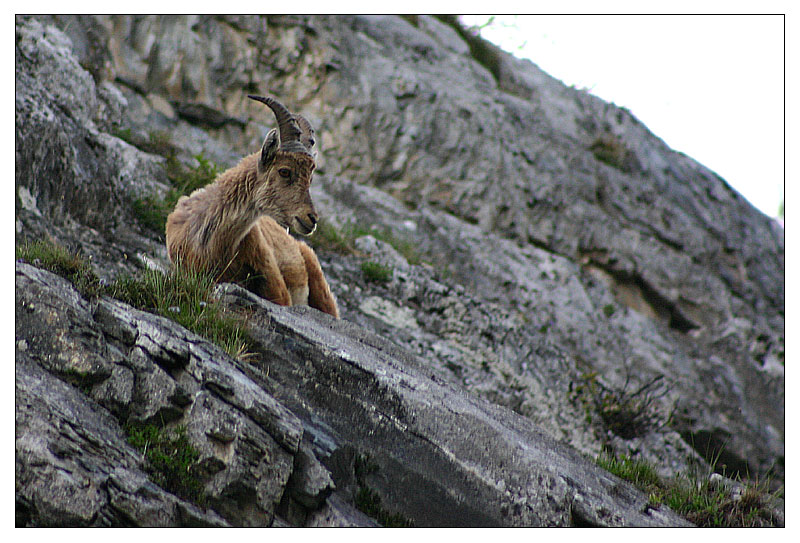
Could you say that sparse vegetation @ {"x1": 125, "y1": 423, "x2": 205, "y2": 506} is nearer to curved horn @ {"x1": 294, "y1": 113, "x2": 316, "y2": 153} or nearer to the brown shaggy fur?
the brown shaggy fur

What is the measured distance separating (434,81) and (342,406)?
11203 millimetres

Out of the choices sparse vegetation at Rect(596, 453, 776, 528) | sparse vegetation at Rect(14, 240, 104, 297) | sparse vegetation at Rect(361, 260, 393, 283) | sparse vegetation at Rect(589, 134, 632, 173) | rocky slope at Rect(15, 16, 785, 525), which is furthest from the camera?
sparse vegetation at Rect(589, 134, 632, 173)

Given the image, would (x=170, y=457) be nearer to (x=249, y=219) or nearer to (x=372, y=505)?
(x=372, y=505)

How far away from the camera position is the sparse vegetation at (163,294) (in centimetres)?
524

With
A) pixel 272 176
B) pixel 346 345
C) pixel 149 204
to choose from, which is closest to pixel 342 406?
pixel 346 345

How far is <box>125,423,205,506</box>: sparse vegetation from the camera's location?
4.15 metres

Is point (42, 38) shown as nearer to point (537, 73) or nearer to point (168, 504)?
point (168, 504)

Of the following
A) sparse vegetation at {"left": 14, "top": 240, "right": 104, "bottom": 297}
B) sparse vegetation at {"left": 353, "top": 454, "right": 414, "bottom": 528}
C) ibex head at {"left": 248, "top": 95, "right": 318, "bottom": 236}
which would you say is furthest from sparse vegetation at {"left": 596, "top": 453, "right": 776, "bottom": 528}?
sparse vegetation at {"left": 14, "top": 240, "right": 104, "bottom": 297}

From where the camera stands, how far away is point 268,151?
6.99 metres

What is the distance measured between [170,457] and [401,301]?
238 inches

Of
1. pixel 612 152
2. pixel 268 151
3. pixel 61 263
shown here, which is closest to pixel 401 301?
pixel 268 151

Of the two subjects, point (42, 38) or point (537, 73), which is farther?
point (537, 73)

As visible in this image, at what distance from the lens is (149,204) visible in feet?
29.6

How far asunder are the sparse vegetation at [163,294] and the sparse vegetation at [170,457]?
3.07 feet
